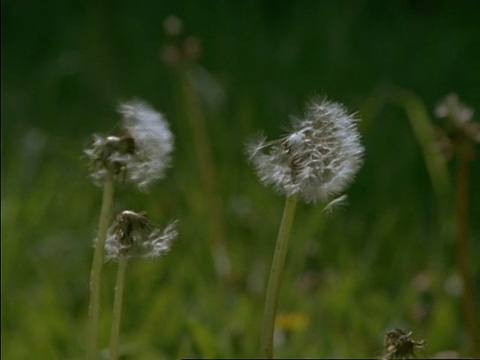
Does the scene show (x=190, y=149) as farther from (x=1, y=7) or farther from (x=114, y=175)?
(x=114, y=175)

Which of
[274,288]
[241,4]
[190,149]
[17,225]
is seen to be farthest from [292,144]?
[241,4]

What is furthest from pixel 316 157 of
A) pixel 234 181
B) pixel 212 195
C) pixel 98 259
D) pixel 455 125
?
pixel 234 181

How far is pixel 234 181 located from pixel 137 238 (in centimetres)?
175

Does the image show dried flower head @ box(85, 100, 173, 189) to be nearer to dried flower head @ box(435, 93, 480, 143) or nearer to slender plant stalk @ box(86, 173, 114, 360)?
slender plant stalk @ box(86, 173, 114, 360)

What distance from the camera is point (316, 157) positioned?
3.86ft

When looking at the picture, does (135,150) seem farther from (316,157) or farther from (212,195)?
(212,195)

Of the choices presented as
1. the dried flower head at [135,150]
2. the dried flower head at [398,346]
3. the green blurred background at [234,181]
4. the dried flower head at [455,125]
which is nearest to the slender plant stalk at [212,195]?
the green blurred background at [234,181]

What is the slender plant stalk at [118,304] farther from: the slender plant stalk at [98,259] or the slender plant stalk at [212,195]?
the slender plant stalk at [212,195]

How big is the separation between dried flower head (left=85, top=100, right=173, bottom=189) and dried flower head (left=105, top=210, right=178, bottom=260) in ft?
0.13

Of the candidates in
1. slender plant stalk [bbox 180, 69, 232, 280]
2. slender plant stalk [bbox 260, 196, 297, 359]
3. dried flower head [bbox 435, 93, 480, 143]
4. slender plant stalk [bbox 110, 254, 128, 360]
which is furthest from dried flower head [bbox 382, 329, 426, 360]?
slender plant stalk [bbox 180, 69, 232, 280]

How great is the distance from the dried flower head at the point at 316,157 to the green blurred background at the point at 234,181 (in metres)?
0.23

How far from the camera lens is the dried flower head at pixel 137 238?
1.14 meters

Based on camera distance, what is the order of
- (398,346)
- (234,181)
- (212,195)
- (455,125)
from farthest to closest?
1. (234,181)
2. (212,195)
3. (455,125)
4. (398,346)

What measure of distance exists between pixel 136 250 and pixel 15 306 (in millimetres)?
1181
